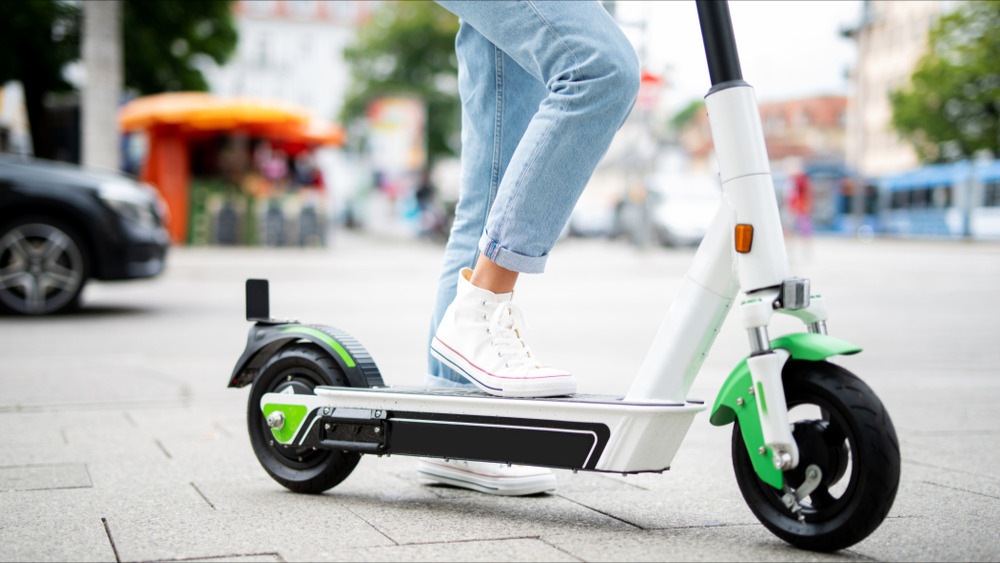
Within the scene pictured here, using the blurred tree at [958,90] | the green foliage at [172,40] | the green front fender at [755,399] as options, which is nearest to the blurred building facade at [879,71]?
the blurred tree at [958,90]

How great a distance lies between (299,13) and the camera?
94312 millimetres

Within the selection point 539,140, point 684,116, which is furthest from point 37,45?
point 684,116

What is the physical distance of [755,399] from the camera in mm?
2070

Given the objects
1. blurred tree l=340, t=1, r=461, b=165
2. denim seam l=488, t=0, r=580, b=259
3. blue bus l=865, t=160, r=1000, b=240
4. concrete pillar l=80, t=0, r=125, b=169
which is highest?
blurred tree l=340, t=1, r=461, b=165

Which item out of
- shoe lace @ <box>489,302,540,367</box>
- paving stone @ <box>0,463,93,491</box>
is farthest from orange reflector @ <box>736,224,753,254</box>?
paving stone @ <box>0,463,93,491</box>

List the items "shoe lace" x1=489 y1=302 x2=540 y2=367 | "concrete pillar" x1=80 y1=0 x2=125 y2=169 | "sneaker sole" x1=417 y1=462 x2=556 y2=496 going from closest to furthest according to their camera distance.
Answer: "shoe lace" x1=489 y1=302 x2=540 y2=367
"sneaker sole" x1=417 y1=462 x2=556 y2=496
"concrete pillar" x1=80 y1=0 x2=125 y2=169

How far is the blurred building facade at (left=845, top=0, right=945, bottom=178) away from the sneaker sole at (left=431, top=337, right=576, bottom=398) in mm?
66525

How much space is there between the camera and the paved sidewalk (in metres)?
2.16

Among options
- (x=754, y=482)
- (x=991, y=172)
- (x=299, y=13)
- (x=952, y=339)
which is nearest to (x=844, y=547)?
(x=754, y=482)

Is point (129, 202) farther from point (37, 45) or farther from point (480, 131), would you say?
point (37, 45)

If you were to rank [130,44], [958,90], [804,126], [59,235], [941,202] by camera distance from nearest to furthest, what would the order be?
[59,235] → [130,44] → [941,202] → [958,90] → [804,126]

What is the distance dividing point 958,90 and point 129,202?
42543 millimetres

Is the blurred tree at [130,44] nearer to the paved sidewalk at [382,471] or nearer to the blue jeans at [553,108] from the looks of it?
the paved sidewalk at [382,471]

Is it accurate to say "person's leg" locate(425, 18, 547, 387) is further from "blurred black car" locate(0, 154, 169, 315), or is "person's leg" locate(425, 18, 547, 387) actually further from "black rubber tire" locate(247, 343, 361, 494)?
"blurred black car" locate(0, 154, 169, 315)
